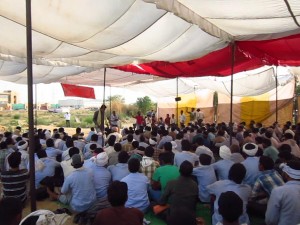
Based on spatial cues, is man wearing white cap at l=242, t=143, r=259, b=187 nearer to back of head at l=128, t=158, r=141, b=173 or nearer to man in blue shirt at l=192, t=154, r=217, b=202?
man in blue shirt at l=192, t=154, r=217, b=202

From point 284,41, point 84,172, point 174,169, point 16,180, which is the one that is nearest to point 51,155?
point 16,180

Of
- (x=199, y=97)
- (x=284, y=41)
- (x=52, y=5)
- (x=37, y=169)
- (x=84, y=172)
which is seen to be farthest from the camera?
(x=199, y=97)

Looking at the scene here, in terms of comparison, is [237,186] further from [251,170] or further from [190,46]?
[190,46]

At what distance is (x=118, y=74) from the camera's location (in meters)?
12.0

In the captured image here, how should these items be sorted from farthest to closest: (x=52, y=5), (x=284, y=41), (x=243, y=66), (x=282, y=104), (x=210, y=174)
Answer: (x=282, y=104)
(x=243, y=66)
(x=284, y=41)
(x=210, y=174)
(x=52, y=5)

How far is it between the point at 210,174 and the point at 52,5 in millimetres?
3329

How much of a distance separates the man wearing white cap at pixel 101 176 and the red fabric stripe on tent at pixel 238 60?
3.55m

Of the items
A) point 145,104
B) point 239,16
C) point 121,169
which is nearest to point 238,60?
point 239,16

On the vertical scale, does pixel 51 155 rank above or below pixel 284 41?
below

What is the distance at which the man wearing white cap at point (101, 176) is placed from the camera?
5.13 m

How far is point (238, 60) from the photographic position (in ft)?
32.3

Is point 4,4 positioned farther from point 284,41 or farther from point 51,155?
point 284,41

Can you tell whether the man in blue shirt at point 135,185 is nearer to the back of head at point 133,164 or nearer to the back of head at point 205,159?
the back of head at point 133,164

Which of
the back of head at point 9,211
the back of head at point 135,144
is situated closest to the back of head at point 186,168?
the back of head at point 9,211
